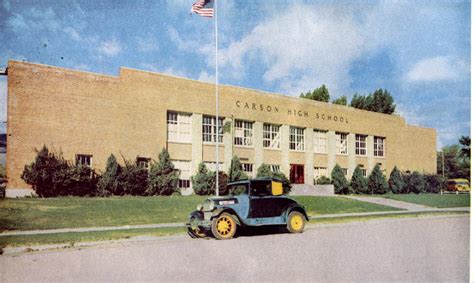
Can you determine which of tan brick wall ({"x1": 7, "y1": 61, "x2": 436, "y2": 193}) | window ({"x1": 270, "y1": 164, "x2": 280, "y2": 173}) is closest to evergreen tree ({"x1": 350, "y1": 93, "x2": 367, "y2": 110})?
tan brick wall ({"x1": 7, "y1": 61, "x2": 436, "y2": 193})

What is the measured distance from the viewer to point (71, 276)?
5.55 m

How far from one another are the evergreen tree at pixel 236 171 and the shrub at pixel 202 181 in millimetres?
538

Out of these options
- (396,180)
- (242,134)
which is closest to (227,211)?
(242,134)

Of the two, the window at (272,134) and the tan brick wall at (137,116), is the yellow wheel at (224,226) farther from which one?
the window at (272,134)

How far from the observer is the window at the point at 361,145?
9.34 m

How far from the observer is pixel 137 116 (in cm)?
859

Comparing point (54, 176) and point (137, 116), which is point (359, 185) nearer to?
point (137, 116)

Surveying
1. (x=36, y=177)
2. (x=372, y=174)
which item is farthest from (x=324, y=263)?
(x=36, y=177)

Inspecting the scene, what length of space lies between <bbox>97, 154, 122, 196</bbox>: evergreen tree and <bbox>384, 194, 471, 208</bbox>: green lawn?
638 centimetres

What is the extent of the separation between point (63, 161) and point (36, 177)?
1.59 ft

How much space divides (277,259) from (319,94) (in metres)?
3.72

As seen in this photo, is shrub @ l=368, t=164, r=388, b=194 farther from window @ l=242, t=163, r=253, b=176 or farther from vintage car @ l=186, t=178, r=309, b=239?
window @ l=242, t=163, r=253, b=176

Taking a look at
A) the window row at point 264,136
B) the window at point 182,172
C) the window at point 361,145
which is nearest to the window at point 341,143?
the window row at point 264,136

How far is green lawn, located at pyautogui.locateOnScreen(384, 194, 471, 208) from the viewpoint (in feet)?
26.2
